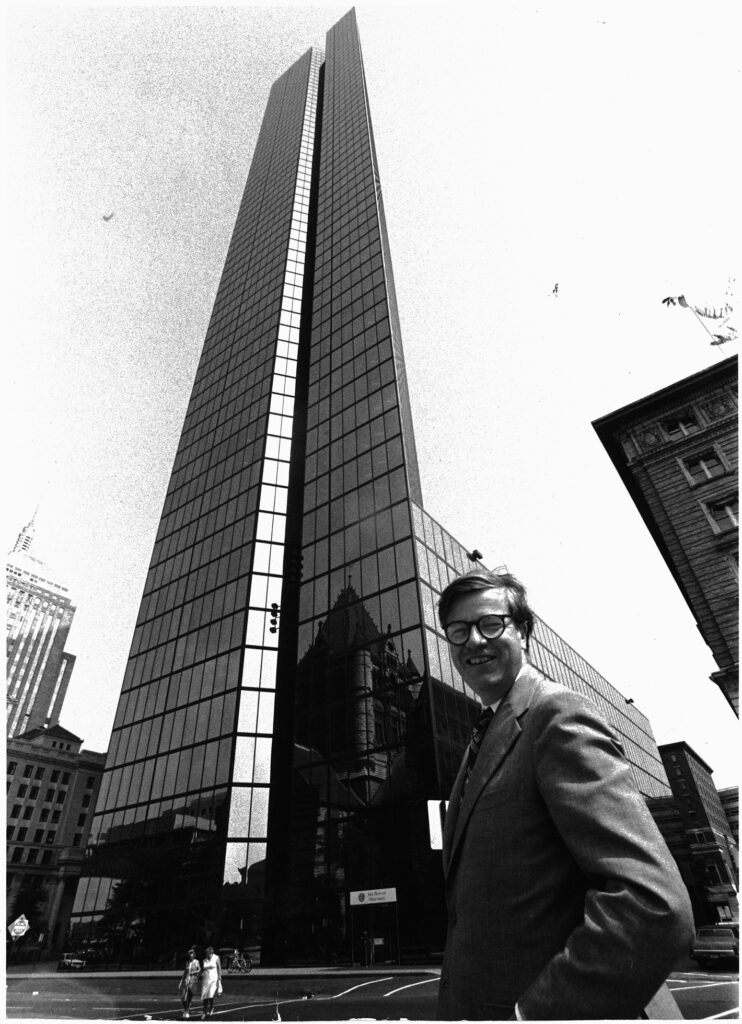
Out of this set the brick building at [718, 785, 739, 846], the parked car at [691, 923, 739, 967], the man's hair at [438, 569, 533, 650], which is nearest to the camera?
the man's hair at [438, 569, 533, 650]

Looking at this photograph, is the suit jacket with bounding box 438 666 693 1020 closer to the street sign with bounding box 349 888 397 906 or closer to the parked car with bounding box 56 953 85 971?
the street sign with bounding box 349 888 397 906

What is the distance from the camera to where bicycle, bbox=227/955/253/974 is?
922 inches

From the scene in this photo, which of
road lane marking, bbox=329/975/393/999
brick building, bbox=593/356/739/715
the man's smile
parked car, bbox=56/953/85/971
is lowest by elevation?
road lane marking, bbox=329/975/393/999

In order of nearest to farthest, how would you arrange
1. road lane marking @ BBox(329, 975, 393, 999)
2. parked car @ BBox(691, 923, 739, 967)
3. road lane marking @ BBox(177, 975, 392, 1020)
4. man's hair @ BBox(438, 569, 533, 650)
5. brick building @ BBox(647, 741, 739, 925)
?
man's hair @ BBox(438, 569, 533, 650)
road lane marking @ BBox(177, 975, 392, 1020)
road lane marking @ BBox(329, 975, 393, 999)
parked car @ BBox(691, 923, 739, 967)
brick building @ BBox(647, 741, 739, 925)

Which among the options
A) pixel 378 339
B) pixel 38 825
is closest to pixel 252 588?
pixel 378 339

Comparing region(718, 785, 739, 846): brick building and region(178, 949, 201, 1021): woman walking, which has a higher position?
region(718, 785, 739, 846): brick building

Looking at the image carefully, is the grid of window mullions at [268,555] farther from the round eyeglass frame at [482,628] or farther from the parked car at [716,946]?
the round eyeglass frame at [482,628]

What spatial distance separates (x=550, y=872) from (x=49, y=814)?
3322 inches

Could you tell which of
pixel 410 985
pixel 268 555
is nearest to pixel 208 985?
pixel 410 985

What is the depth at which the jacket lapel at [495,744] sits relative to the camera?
6.08 ft

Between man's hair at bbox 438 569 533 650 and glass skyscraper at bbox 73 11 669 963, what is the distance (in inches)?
887

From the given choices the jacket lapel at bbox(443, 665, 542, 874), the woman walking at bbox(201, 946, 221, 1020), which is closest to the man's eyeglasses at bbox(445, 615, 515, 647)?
the jacket lapel at bbox(443, 665, 542, 874)

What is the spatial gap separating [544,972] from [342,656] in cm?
2900

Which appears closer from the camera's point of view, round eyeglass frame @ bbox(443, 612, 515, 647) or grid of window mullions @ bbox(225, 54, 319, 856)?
round eyeglass frame @ bbox(443, 612, 515, 647)
